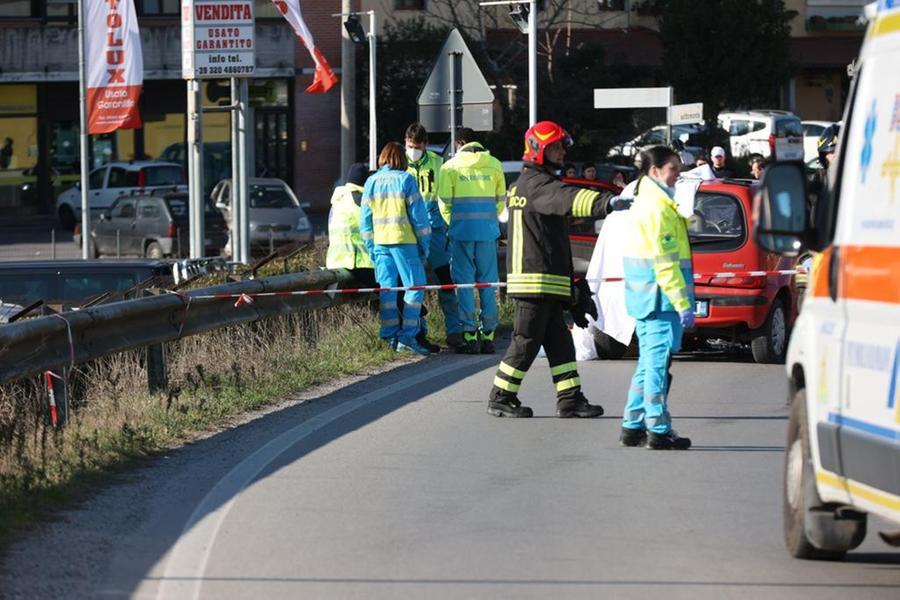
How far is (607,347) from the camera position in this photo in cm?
1532

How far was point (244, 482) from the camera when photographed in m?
9.36

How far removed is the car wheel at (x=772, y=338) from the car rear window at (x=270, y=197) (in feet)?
69.2

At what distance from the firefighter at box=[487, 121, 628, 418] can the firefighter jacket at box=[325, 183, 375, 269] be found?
4712mm

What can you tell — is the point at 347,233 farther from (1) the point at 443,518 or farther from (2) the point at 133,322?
(1) the point at 443,518

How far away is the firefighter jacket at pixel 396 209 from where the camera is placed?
15164mm

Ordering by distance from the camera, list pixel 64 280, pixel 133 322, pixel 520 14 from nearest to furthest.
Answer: pixel 133 322 → pixel 64 280 → pixel 520 14

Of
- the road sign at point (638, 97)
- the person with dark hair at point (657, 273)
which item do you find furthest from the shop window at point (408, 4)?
the person with dark hair at point (657, 273)

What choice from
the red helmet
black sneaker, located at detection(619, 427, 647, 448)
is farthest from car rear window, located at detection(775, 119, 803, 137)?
black sneaker, located at detection(619, 427, 647, 448)

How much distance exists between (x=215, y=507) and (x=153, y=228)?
999 inches

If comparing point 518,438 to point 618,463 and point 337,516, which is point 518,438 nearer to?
point 618,463

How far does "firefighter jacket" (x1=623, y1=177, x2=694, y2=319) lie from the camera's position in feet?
32.4

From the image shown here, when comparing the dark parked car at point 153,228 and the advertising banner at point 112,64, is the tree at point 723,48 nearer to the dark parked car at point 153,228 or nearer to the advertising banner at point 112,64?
the dark parked car at point 153,228

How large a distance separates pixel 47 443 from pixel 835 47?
54.0 metres

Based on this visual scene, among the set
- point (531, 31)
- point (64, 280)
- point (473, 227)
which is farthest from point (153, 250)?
point (473, 227)
